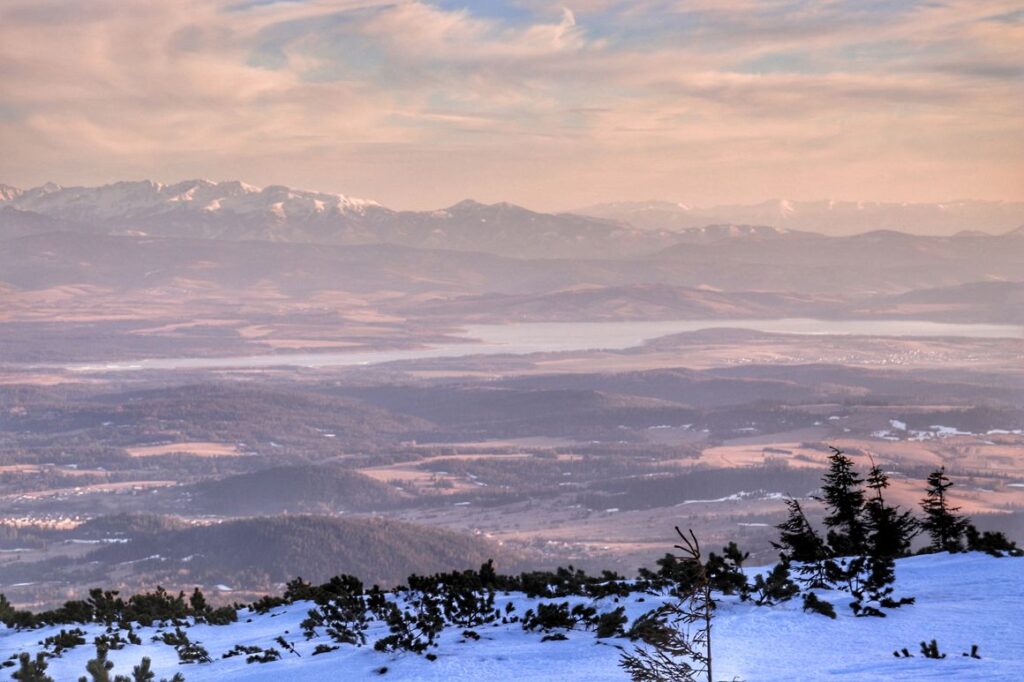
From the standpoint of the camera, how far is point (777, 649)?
15961 millimetres

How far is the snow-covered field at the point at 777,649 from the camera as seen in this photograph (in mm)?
15000

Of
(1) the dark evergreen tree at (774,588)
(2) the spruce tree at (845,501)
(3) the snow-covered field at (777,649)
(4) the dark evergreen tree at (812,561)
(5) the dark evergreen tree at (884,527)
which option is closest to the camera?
(3) the snow-covered field at (777,649)

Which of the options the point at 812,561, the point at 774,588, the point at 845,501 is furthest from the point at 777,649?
the point at 845,501

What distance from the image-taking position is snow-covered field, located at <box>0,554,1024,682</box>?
49.2 ft

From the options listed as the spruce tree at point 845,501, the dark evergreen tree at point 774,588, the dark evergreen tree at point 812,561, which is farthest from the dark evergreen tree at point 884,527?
the dark evergreen tree at point 774,588

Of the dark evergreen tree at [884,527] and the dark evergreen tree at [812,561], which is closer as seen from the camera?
the dark evergreen tree at [812,561]

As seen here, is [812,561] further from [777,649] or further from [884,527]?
[884,527]

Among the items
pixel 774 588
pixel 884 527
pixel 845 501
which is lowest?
pixel 884 527

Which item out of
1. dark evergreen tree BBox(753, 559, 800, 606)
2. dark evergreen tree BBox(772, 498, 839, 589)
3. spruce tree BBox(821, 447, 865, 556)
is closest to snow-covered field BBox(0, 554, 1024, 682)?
dark evergreen tree BBox(753, 559, 800, 606)

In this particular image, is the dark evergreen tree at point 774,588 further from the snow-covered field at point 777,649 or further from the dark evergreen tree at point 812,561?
the dark evergreen tree at point 812,561

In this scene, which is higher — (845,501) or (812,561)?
(812,561)

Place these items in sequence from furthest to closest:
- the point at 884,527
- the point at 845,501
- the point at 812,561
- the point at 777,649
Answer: the point at 845,501 < the point at 884,527 < the point at 812,561 < the point at 777,649

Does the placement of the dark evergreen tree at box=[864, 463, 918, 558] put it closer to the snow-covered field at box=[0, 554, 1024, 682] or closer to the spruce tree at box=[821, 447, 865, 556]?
the spruce tree at box=[821, 447, 865, 556]

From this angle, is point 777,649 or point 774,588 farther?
point 774,588
